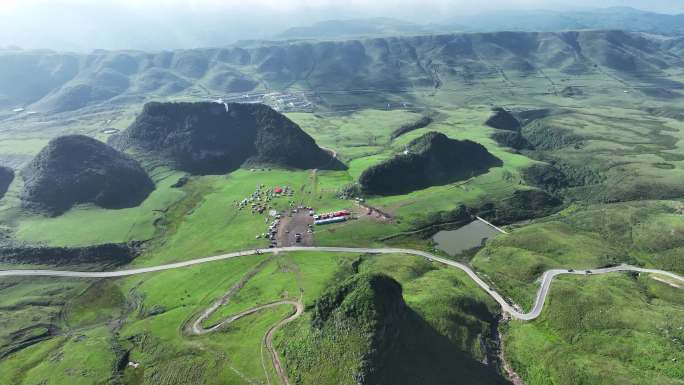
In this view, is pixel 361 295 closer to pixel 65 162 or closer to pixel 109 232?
pixel 109 232

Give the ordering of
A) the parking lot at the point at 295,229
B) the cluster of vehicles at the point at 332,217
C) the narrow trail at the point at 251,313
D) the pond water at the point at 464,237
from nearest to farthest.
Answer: the narrow trail at the point at 251,313 → the parking lot at the point at 295,229 → the pond water at the point at 464,237 → the cluster of vehicles at the point at 332,217

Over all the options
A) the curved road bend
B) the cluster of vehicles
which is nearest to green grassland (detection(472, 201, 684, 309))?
the curved road bend

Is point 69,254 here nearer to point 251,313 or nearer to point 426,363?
point 251,313

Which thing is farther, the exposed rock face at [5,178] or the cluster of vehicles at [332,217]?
the exposed rock face at [5,178]

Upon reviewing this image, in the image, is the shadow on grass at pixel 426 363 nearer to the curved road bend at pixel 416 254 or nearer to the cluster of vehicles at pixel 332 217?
the curved road bend at pixel 416 254

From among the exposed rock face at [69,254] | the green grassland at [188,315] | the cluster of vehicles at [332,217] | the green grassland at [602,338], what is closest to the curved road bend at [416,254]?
the green grassland at [602,338]

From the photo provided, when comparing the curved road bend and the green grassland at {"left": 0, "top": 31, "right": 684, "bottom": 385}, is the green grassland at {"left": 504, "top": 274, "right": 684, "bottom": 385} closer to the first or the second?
the green grassland at {"left": 0, "top": 31, "right": 684, "bottom": 385}

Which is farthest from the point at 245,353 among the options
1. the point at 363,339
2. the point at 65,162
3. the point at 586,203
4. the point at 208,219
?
the point at 586,203
